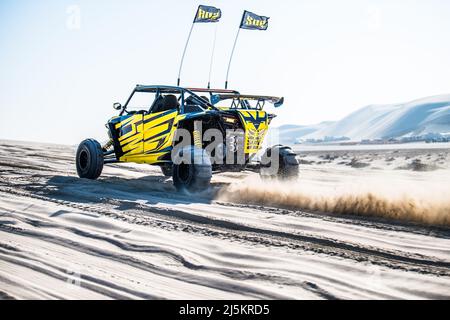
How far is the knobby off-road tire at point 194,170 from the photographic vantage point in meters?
7.02

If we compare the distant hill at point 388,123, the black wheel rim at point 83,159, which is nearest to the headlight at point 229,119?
the black wheel rim at point 83,159

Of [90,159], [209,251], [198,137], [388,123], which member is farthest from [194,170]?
[388,123]

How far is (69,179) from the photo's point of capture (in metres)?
8.80

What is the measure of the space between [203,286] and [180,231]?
62.9 inches

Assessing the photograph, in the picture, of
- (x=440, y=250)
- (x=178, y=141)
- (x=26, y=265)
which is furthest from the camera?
(x=178, y=141)

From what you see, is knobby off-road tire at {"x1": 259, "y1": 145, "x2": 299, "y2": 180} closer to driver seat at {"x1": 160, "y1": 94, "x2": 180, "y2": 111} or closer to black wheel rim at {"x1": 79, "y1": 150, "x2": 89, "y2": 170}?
driver seat at {"x1": 160, "y1": 94, "x2": 180, "y2": 111}

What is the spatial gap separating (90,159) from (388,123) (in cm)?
12532

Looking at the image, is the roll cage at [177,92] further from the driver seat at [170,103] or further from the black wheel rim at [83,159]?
the black wheel rim at [83,159]

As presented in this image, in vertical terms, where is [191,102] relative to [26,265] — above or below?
above

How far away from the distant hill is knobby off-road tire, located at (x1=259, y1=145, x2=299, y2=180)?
8873cm

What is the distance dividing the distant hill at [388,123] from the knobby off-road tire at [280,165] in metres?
88.7
